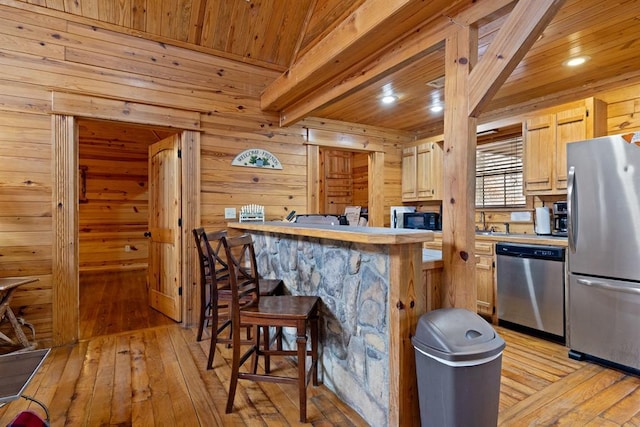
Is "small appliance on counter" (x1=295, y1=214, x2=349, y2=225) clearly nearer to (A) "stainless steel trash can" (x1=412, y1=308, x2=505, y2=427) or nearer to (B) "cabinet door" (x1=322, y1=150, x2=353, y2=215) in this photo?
(A) "stainless steel trash can" (x1=412, y1=308, x2=505, y2=427)

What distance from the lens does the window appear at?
411 cm

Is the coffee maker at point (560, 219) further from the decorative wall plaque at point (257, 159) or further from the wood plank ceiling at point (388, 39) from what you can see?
the decorative wall plaque at point (257, 159)

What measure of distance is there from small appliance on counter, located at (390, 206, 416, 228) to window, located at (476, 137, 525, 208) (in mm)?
1103

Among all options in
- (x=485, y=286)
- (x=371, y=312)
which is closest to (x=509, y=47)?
(x=371, y=312)

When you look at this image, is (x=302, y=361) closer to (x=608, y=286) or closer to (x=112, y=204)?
(x=608, y=286)

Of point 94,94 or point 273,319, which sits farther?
point 94,94

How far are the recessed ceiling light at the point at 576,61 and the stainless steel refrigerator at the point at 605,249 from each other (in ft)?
2.94

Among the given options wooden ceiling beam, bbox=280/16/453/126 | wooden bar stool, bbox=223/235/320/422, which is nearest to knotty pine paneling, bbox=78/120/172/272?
wooden ceiling beam, bbox=280/16/453/126

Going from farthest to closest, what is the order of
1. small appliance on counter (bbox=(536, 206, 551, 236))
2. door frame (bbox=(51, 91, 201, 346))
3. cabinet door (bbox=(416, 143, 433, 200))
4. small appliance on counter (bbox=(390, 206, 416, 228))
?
small appliance on counter (bbox=(390, 206, 416, 228)) → cabinet door (bbox=(416, 143, 433, 200)) → small appliance on counter (bbox=(536, 206, 551, 236)) → door frame (bbox=(51, 91, 201, 346))

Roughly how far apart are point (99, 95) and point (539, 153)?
451cm

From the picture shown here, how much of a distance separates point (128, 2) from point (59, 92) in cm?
105

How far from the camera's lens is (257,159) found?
4.02 m

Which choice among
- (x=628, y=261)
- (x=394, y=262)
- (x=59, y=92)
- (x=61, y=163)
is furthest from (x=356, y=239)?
(x=59, y=92)

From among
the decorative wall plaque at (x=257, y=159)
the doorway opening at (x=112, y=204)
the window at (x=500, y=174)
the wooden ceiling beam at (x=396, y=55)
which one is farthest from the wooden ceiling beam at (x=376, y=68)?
the doorway opening at (x=112, y=204)
